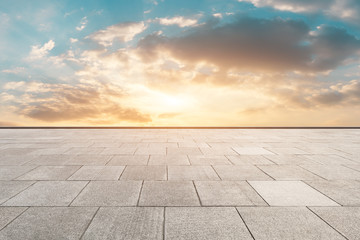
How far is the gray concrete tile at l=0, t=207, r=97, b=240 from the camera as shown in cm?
321

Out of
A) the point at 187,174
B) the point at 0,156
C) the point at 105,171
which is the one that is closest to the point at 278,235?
the point at 187,174

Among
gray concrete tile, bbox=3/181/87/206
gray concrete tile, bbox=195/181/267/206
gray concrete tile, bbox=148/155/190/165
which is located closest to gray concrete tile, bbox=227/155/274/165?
gray concrete tile, bbox=148/155/190/165

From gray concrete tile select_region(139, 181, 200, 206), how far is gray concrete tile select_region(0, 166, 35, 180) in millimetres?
4014

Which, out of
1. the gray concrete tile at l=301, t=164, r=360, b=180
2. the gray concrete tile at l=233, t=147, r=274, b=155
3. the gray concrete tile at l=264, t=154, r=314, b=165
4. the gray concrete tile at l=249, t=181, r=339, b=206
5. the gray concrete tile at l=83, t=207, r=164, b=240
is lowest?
the gray concrete tile at l=83, t=207, r=164, b=240

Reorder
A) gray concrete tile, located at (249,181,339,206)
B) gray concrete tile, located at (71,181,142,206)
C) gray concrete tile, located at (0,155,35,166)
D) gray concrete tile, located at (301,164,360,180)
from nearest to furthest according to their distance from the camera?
gray concrete tile, located at (71,181,142,206) → gray concrete tile, located at (249,181,339,206) → gray concrete tile, located at (301,164,360,180) → gray concrete tile, located at (0,155,35,166)

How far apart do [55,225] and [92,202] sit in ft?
2.80

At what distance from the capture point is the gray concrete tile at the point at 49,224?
3207 millimetres

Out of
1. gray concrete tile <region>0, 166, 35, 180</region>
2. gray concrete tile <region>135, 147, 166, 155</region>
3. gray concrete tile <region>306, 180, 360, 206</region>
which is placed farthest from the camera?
gray concrete tile <region>135, 147, 166, 155</region>

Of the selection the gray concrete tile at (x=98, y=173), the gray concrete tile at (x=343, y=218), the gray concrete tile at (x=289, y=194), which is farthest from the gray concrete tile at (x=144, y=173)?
the gray concrete tile at (x=343, y=218)

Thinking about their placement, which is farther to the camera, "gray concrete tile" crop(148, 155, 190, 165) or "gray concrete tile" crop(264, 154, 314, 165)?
"gray concrete tile" crop(264, 154, 314, 165)

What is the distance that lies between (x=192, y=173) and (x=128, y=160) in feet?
9.15

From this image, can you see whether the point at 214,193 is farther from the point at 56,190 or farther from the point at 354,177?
the point at 354,177

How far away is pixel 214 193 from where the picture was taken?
4.75 m

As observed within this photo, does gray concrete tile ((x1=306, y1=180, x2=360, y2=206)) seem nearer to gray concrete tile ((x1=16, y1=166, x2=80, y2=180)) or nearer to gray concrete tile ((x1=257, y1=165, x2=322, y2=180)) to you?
gray concrete tile ((x1=257, y1=165, x2=322, y2=180))
